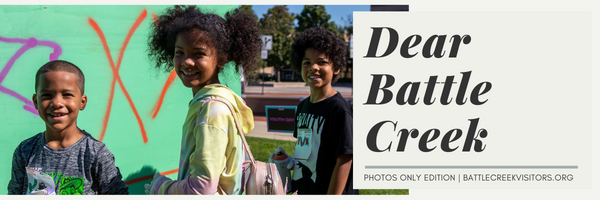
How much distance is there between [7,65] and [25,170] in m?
0.74

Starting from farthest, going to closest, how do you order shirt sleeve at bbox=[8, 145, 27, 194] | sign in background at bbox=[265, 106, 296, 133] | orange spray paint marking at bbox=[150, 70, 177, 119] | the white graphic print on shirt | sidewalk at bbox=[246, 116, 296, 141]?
1. sidewalk at bbox=[246, 116, 296, 141]
2. sign in background at bbox=[265, 106, 296, 133]
3. orange spray paint marking at bbox=[150, 70, 177, 119]
4. the white graphic print on shirt
5. shirt sleeve at bbox=[8, 145, 27, 194]

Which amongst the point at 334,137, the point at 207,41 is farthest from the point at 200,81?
the point at 334,137

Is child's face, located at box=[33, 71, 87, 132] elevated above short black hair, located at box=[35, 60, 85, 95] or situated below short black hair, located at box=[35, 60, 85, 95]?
below

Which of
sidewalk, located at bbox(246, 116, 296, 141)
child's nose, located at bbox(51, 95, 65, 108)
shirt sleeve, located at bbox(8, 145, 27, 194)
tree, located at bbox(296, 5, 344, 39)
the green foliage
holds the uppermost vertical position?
tree, located at bbox(296, 5, 344, 39)

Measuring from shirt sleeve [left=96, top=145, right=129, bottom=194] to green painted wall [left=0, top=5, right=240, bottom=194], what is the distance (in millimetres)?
725

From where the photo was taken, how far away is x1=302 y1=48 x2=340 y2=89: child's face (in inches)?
87.4

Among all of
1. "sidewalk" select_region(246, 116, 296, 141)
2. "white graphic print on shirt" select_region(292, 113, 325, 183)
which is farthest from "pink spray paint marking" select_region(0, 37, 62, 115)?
"sidewalk" select_region(246, 116, 296, 141)

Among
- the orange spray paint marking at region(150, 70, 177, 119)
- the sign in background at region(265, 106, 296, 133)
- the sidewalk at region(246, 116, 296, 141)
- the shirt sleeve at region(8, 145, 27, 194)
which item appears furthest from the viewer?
the sidewalk at region(246, 116, 296, 141)

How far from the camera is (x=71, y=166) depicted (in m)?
1.92

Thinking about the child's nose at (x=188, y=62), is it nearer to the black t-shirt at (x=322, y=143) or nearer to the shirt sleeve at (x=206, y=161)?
the shirt sleeve at (x=206, y=161)

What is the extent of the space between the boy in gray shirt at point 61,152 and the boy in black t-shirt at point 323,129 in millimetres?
1101

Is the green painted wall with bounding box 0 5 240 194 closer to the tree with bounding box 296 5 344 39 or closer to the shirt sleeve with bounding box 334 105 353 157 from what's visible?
the shirt sleeve with bounding box 334 105 353 157

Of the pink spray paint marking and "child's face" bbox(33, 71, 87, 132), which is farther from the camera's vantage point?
the pink spray paint marking

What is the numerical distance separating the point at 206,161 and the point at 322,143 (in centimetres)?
87
